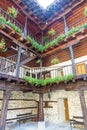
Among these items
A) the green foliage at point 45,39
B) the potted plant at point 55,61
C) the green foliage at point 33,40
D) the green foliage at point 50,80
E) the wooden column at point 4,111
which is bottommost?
the wooden column at point 4,111

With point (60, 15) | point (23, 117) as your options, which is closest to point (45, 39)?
point (60, 15)

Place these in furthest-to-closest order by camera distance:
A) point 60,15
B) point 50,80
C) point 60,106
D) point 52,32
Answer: point 52,32 → point 60,15 → point 60,106 → point 50,80

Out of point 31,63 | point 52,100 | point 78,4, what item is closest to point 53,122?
point 52,100

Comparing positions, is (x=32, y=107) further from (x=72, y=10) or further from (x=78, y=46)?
(x=72, y=10)

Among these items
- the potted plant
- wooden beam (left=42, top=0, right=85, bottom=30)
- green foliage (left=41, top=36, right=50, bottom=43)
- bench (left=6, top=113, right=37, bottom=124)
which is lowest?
bench (left=6, top=113, right=37, bottom=124)

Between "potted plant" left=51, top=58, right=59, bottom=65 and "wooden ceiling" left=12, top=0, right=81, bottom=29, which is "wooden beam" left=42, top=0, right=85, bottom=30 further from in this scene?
"potted plant" left=51, top=58, right=59, bottom=65

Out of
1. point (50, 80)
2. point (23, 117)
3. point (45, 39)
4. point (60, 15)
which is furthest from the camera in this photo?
point (45, 39)

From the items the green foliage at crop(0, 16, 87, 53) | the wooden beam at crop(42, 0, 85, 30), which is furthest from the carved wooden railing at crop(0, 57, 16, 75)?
the wooden beam at crop(42, 0, 85, 30)

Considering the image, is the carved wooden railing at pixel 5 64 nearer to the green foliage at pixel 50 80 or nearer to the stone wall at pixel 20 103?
the green foliage at pixel 50 80

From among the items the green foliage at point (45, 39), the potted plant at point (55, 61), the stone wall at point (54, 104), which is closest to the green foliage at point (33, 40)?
the potted plant at point (55, 61)

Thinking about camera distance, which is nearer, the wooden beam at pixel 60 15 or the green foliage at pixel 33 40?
the green foliage at pixel 33 40

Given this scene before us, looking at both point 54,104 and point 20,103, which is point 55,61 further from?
point 20,103

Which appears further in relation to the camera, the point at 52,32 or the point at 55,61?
the point at 52,32

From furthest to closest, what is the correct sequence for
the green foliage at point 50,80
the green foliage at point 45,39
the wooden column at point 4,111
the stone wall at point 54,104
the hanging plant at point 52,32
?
the green foliage at point 45,39, the hanging plant at point 52,32, the stone wall at point 54,104, the green foliage at point 50,80, the wooden column at point 4,111
